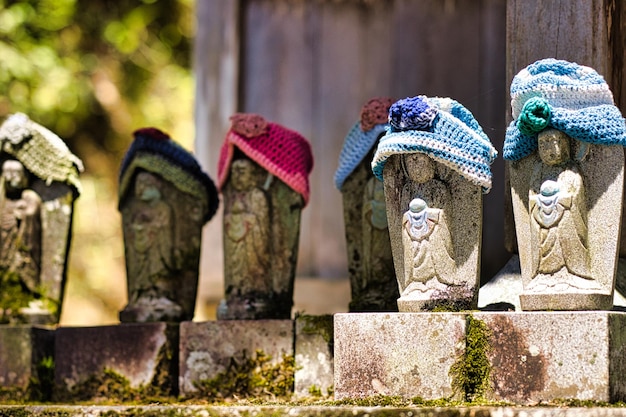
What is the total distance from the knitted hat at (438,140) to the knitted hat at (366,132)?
0.82m

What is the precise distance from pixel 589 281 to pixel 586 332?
0.29 meters

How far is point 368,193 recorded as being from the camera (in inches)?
251

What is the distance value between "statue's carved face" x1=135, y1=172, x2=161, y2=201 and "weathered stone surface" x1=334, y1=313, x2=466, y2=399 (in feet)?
5.63

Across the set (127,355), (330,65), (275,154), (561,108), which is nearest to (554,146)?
(561,108)

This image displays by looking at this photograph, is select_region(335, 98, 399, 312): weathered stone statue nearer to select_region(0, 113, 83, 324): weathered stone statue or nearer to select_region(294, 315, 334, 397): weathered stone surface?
select_region(294, 315, 334, 397): weathered stone surface

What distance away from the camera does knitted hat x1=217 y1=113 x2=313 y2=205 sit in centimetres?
654

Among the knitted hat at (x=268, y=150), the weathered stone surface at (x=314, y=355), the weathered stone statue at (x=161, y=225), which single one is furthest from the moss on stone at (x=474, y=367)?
the weathered stone statue at (x=161, y=225)

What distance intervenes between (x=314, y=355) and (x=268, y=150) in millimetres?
1074

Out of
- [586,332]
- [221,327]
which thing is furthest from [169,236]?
[586,332]

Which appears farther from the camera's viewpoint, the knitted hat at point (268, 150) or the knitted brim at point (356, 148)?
the knitted hat at point (268, 150)

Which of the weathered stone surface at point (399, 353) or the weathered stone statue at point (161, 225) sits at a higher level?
the weathered stone statue at point (161, 225)

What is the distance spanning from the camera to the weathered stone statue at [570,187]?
5203 mm

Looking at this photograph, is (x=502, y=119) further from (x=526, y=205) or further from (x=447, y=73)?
(x=526, y=205)

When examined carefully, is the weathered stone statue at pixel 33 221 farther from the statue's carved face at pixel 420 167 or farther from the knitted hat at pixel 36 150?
the statue's carved face at pixel 420 167
